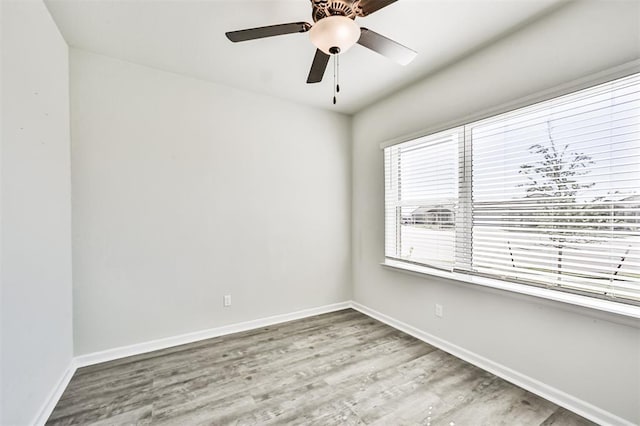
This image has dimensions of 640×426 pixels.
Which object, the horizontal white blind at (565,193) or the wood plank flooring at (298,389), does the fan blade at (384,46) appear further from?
the wood plank flooring at (298,389)

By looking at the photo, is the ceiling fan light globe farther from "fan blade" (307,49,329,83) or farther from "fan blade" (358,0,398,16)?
"fan blade" (307,49,329,83)

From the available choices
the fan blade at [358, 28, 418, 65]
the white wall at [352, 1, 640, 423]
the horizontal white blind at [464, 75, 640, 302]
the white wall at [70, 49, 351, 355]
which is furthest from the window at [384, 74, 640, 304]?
the white wall at [70, 49, 351, 355]

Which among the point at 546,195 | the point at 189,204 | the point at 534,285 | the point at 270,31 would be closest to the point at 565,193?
the point at 546,195

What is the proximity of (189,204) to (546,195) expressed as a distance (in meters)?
3.03

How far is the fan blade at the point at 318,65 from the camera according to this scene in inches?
69.5

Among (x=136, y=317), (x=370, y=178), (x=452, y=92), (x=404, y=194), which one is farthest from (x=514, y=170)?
(x=136, y=317)

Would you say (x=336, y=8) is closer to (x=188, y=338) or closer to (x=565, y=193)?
(x=565, y=193)

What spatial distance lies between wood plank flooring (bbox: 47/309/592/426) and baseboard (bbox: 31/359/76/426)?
0.12ft

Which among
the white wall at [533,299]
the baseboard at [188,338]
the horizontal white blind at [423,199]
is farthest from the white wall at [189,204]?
the white wall at [533,299]

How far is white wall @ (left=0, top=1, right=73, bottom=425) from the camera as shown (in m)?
1.41

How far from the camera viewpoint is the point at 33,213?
165cm

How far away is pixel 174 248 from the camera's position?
271 cm

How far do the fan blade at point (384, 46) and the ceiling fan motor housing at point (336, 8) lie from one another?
106mm

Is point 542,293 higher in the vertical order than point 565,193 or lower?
lower
